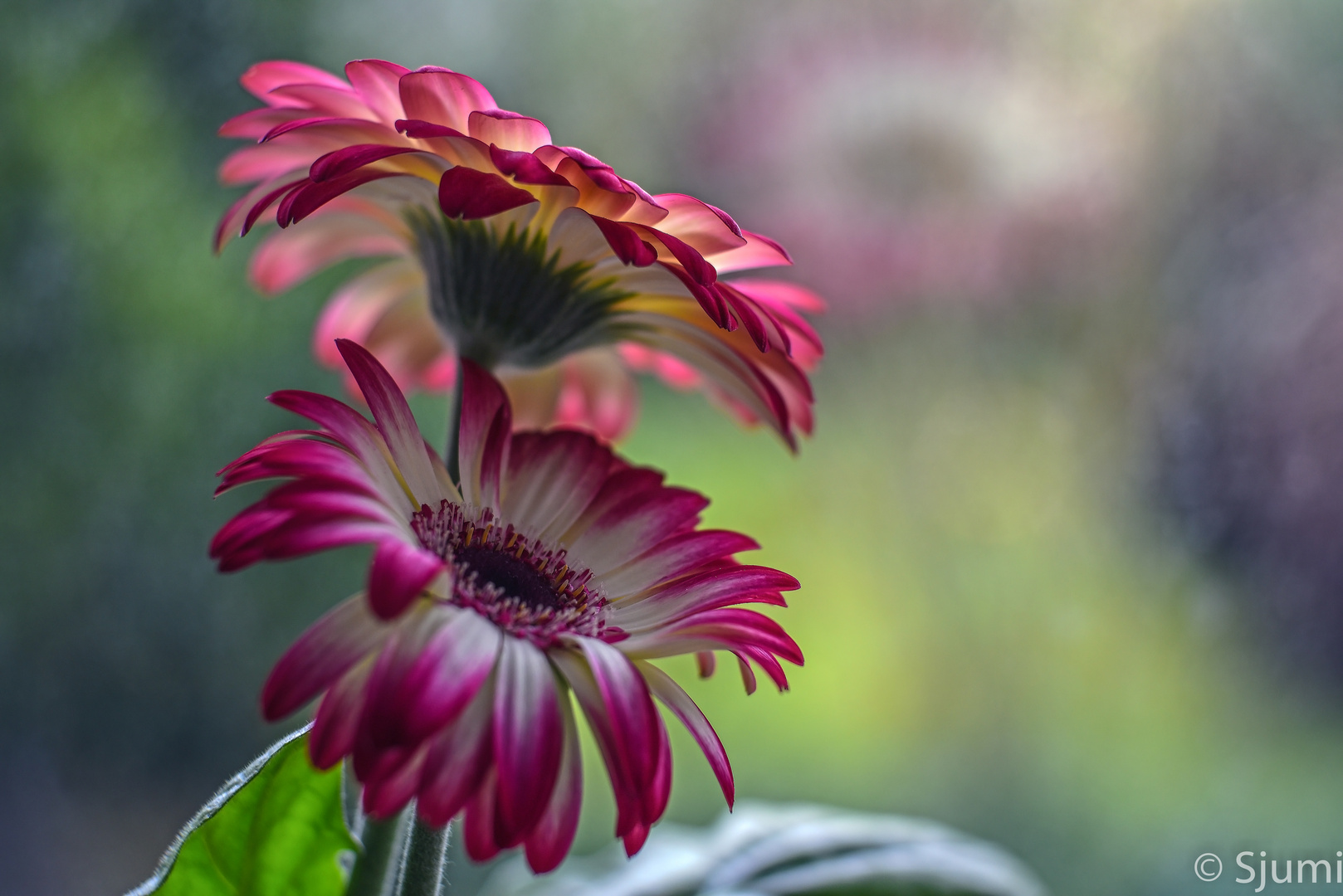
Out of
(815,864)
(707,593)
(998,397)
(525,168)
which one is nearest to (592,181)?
(525,168)

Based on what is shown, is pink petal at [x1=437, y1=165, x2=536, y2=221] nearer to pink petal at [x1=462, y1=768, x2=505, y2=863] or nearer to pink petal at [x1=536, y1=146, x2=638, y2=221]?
pink petal at [x1=536, y1=146, x2=638, y2=221]

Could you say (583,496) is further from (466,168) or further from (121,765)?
(121,765)

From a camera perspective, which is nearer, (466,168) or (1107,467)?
(466,168)

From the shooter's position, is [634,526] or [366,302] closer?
[634,526]

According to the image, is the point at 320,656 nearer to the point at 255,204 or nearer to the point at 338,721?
the point at 338,721

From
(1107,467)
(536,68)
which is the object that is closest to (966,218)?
(1107,467)

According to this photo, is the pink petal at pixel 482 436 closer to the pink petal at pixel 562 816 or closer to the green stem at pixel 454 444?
the green stem at pixel 454 444

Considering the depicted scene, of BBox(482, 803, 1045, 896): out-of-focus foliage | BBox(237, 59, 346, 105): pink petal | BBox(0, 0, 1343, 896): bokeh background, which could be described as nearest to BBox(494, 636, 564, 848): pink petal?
BBox(237, 59, 346, 105): pink petal
